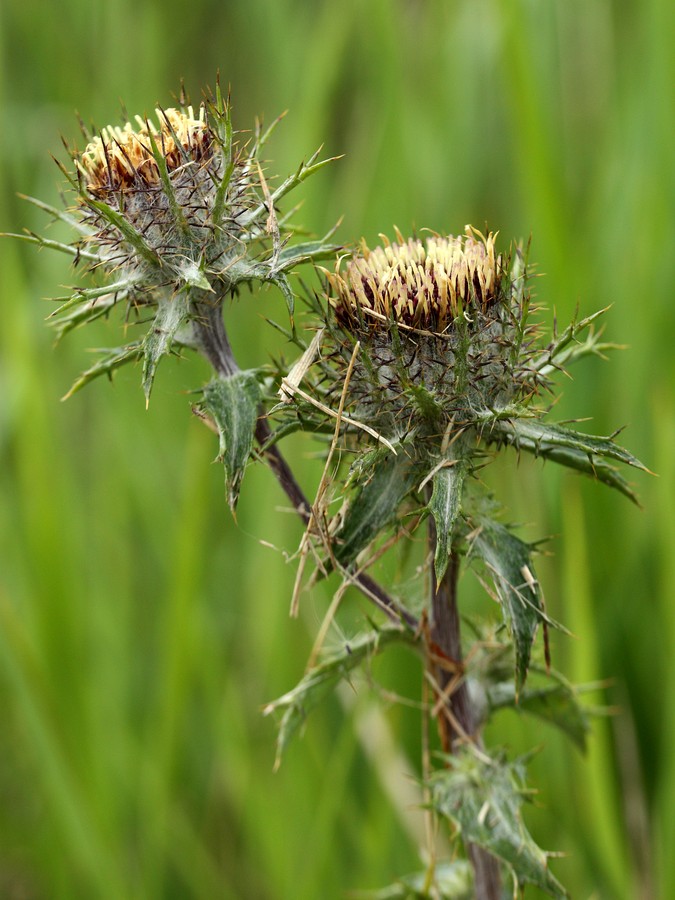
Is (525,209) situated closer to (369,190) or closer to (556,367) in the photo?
(369,190)

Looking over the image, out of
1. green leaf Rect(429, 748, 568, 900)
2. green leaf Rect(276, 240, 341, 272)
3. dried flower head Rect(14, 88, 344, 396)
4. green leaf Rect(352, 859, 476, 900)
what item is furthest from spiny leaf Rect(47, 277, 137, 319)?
green leaf Rect(352, 859, 476, 900)

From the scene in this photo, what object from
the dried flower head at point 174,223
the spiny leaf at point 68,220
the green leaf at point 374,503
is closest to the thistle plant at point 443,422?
the green leaf at point 374,503

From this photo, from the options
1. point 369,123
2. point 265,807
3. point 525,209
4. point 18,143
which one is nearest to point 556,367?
point 265,807

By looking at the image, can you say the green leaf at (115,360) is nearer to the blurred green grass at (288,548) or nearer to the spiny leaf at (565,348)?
the spiny leaf at (565,348)

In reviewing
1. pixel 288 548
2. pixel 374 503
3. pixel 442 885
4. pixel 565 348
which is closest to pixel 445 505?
pixel 374 503

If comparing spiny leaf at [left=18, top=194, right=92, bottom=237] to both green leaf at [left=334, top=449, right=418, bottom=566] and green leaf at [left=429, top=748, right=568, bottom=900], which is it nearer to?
green leaf at [left=334, top=449, right=418, bottom=566]

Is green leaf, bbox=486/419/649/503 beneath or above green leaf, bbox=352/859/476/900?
above

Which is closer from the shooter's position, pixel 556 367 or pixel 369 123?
pixel 556 367
